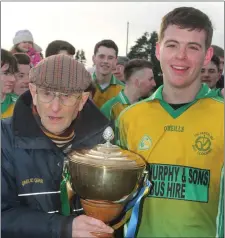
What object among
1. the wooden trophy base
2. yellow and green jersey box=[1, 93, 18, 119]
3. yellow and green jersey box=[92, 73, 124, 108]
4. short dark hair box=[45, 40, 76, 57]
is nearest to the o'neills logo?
the wooden trophy base

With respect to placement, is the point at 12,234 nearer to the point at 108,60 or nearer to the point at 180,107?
the point at 180,107

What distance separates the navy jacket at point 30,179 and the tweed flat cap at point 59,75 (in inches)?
7.7

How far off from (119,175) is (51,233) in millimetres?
359

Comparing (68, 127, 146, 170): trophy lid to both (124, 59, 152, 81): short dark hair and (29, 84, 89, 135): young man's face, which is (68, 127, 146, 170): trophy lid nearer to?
(29, 84, 89, 135): young man's face

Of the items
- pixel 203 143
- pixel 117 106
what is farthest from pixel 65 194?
pixel 117 106

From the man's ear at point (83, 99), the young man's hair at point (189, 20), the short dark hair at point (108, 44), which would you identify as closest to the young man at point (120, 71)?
the short dark hair at point (108, 44)

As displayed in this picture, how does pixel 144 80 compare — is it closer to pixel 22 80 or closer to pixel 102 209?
pixel 22 80

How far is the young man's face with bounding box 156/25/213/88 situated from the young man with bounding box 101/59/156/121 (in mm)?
1719

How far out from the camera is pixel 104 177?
1.61m

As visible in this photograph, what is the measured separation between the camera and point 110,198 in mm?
1649

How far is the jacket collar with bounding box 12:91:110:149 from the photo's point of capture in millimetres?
1717

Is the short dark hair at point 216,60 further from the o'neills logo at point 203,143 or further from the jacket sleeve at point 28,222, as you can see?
the jacket sleeve at point 28,222

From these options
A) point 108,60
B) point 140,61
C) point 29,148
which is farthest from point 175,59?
point 108,60

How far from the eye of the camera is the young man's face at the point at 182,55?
1990mm
